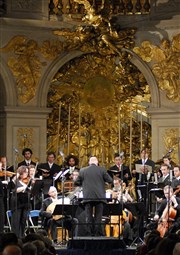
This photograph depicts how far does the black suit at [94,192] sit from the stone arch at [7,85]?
20.0 feet

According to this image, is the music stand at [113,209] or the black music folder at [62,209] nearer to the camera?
the music stand at [113,209]

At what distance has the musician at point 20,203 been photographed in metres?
16.9

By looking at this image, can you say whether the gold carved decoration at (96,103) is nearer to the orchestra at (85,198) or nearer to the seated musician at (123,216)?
the orchestra at (85,198)

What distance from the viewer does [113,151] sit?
22.3m

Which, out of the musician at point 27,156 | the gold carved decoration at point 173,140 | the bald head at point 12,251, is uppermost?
the gold carved decoration at point 173,140

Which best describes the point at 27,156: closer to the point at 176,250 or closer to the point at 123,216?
the point at 123,216

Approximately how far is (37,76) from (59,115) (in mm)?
1516

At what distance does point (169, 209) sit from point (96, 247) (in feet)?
6.46

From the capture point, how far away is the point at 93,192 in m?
16.0

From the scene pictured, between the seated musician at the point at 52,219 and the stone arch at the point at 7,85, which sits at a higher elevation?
the stone arch at the point at 7,85

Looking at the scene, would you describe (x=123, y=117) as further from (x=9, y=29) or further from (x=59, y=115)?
(x=9, y=29)

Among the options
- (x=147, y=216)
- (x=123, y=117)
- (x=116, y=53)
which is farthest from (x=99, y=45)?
(x=147, y=216)

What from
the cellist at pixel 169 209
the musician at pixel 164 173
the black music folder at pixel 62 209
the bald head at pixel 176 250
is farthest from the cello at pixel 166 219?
the bald head at pixel 176 250

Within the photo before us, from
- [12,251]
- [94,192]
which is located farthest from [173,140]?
[12,251]
